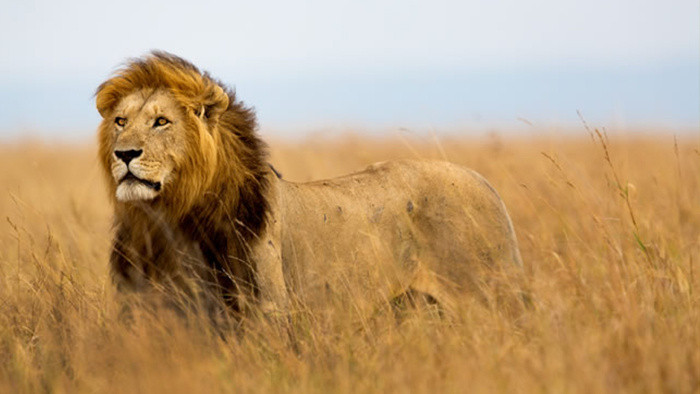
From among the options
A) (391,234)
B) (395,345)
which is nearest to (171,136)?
(391,234)

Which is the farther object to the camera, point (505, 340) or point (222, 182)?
point (222, 182)

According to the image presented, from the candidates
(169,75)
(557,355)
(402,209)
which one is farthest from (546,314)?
(169,75)

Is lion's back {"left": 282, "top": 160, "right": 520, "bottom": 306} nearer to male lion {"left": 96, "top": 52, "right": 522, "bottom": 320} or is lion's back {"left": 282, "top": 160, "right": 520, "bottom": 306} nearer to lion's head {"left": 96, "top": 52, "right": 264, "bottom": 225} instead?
male lion {"left": 96, "top": 52, "right": 522, "bottom": 320}

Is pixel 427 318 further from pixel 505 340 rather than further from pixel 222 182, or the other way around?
pixel 222 182

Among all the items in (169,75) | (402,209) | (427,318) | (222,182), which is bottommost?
(427,318)

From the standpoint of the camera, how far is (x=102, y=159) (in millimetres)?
4766

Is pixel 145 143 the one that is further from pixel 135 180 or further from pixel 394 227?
pixel 394 227

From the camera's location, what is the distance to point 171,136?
4512mm

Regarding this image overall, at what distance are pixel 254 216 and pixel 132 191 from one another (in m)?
0.63

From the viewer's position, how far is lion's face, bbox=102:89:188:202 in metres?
4.34

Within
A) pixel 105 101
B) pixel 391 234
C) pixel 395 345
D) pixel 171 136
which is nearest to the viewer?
pixel 395 345

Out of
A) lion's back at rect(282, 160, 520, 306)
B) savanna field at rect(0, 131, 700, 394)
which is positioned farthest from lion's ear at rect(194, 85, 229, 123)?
savanna field at rect(0, 131, 700, 394)

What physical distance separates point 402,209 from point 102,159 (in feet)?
5.58

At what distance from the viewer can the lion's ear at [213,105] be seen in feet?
15.3
